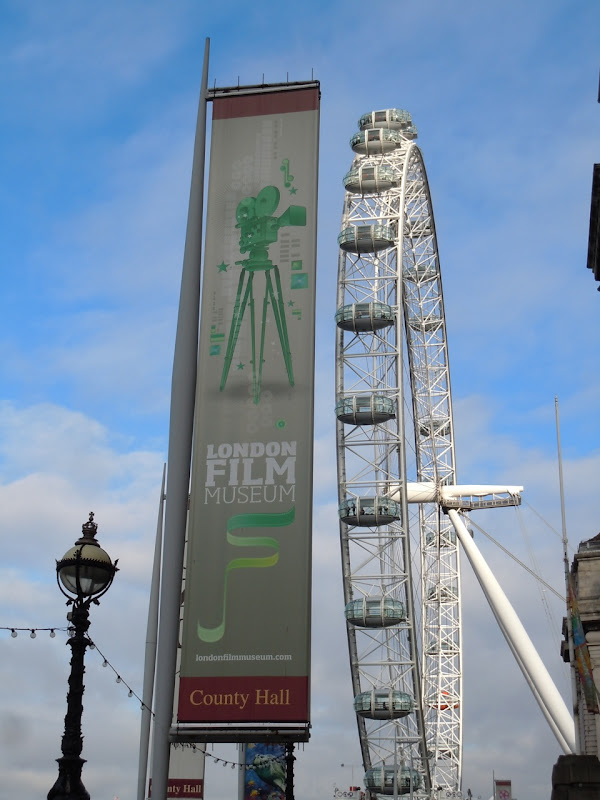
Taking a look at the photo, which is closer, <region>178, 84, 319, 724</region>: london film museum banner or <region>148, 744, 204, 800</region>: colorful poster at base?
<region>178, 84, 319, 724</region>: london film museum banner

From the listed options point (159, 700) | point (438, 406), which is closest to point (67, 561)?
point (159, 700)

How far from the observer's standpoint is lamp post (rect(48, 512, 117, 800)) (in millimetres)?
16609

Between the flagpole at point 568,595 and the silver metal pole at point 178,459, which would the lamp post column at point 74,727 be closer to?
the silver metal pole at point 178,459

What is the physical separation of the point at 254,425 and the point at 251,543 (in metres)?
4.39

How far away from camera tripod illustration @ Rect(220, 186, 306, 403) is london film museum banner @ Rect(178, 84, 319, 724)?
0.05 meters

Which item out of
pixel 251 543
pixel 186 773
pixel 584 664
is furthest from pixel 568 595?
pixel 186 773

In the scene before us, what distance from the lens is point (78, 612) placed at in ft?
56.6

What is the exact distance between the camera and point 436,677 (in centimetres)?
9506

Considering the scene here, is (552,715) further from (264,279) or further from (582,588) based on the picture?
(264,279)

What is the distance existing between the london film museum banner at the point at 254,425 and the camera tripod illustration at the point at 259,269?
51 mm

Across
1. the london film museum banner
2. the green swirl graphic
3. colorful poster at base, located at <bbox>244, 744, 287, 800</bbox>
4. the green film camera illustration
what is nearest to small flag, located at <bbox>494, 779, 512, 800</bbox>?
colorful poster at base, located at <bbox>244, 744, 287, 800</bbox>

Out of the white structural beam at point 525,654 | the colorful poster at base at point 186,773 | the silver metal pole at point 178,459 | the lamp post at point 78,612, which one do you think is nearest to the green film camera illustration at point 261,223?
the silver metal pole at point 178,459

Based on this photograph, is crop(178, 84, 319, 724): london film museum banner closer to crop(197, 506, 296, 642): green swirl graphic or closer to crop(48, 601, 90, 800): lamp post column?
crop(197, 506, 296, 642): green swirl graphic

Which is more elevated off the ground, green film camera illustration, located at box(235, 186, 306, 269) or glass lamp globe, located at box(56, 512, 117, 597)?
green film camera illustration, located at box(235, 186, 306, 269)
